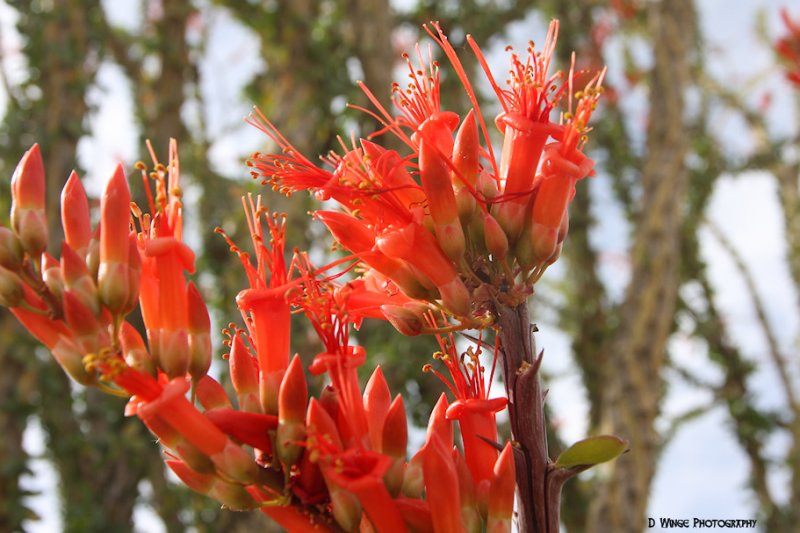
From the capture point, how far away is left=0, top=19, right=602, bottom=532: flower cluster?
83 cm

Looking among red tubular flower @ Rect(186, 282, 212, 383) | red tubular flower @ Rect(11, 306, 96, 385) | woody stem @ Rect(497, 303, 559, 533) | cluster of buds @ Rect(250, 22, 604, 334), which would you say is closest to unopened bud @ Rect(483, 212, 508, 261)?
cluster of buds @ Rect(250, 22, 604, 334)

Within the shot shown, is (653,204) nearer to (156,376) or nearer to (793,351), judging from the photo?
(793,351)

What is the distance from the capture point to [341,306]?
0.95 meters

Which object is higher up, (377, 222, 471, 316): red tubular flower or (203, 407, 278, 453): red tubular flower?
(377, 222, 471, 316): red tubular flower

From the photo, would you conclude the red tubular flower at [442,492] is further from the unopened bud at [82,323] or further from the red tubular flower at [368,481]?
the unopened bud at [82,323]

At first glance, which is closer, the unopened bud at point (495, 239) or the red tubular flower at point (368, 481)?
the red tubular flower at point (368, 481)

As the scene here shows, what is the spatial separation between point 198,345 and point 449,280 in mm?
273

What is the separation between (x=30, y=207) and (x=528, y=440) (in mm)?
557

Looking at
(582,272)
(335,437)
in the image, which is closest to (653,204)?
(582,272)

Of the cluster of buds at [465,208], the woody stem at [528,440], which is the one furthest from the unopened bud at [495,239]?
the woody stem at [528,440]

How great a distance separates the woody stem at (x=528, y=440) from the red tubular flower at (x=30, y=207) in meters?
0.49

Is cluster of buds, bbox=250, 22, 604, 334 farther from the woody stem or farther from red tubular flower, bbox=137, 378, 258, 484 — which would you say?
red tubular flower, bbox=137, 378, 258, 484

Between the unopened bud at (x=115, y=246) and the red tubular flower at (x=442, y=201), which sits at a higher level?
the red tubular flower at (x=442, y=201)

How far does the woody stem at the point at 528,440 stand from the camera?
0.88 m
